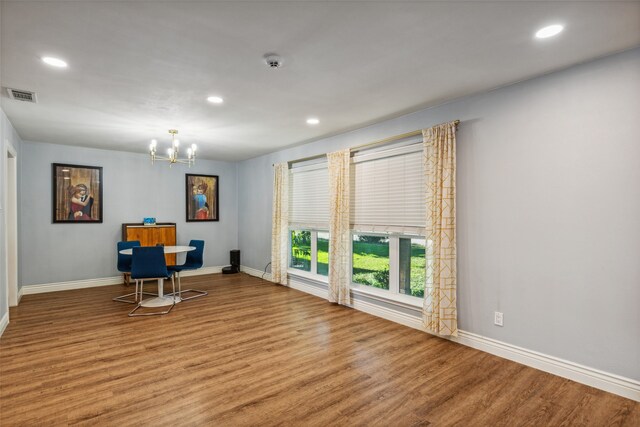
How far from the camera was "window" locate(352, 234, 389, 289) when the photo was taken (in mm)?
4527

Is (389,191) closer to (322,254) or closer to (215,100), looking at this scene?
(322,254)

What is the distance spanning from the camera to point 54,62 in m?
2.61

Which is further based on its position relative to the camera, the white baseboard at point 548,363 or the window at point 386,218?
the window at point 386,218

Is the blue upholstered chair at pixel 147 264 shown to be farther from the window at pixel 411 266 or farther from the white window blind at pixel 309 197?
the window at pixel 411 266

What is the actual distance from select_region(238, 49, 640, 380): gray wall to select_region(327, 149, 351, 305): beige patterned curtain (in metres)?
1.59

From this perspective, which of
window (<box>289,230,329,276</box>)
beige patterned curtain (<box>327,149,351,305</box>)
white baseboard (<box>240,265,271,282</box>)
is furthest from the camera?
white baseboard (<box>240,265,271,282</box>)

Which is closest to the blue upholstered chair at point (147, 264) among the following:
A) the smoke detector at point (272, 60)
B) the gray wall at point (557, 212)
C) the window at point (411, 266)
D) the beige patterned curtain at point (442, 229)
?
the smoke detector at point (272, 60)

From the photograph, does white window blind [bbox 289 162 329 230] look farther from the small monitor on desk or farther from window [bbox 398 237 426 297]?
the small monitor on desk

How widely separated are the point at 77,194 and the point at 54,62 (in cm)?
409

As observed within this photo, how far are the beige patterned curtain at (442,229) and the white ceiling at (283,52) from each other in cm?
50

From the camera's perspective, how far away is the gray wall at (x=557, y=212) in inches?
97.7

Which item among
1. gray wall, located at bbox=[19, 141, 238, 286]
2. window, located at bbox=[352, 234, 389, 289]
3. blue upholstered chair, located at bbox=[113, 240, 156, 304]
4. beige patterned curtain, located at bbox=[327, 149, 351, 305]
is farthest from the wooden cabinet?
window, located at bbox=[352, 234, 389, 289]

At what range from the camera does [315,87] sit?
315 cm

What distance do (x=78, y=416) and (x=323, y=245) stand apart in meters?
3.93
